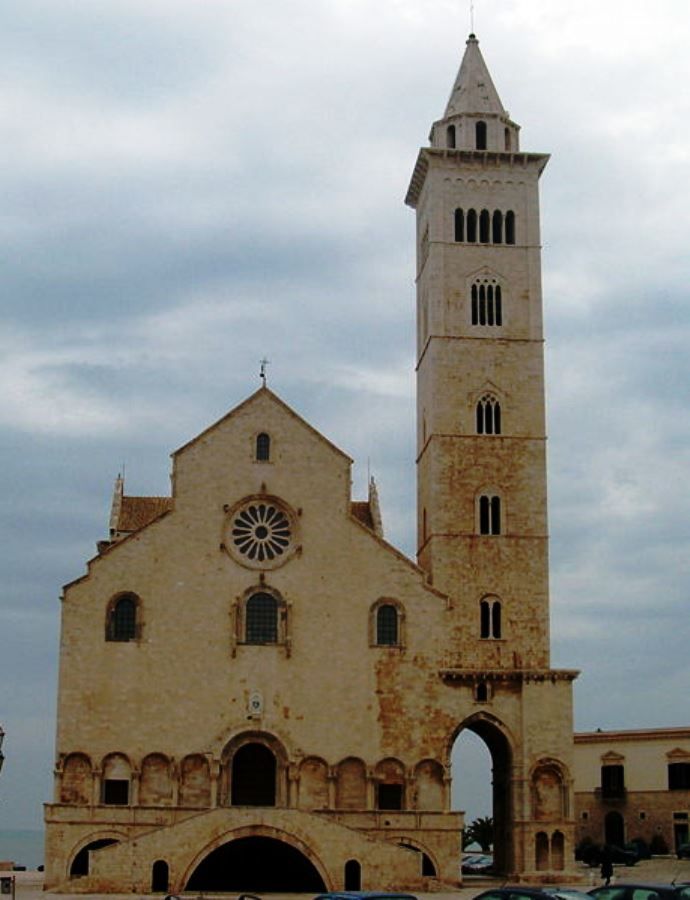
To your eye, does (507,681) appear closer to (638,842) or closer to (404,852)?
(404,852)

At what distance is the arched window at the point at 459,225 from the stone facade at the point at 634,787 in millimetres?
26813

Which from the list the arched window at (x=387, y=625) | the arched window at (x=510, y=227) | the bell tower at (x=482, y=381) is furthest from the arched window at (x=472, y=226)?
the arched window at (x=387, y=625)

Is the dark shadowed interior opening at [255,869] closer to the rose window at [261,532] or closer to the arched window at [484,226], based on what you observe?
→ the rose window at [261,532]

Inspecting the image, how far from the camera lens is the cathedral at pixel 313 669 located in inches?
1939

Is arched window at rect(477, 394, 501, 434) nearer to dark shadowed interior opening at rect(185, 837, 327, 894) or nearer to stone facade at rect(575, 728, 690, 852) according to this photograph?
dark shadowed interior opening at rect(185, 837, 327, 894)

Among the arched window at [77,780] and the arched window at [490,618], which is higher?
the arched window at [490,618]

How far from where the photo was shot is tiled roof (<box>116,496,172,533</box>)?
196 feet

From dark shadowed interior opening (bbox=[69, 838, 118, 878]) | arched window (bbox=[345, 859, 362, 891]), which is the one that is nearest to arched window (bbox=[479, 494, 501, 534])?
arched window (bbox=[345, 859, 362, 891])

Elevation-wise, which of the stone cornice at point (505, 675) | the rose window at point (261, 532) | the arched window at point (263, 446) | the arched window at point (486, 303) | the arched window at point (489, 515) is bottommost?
the stone cornice at point (505, 675)

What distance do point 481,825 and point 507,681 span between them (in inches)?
1376

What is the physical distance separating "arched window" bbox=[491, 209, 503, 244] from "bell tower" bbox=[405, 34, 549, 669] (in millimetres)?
41

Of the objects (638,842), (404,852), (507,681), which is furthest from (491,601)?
(638,842)

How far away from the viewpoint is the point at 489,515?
55.7 meters

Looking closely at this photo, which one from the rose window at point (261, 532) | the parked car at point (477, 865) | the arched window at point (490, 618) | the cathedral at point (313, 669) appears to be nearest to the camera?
the cathedral at point (313, 669)
